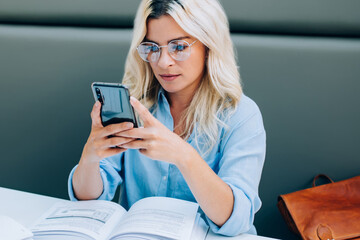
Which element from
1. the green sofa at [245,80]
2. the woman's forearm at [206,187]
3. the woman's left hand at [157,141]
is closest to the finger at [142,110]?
the woman's left hand at [157,141]

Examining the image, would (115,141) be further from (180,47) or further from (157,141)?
(180,47)

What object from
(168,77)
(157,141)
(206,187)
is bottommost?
(206,187)

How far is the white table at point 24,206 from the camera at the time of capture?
0.87 meters

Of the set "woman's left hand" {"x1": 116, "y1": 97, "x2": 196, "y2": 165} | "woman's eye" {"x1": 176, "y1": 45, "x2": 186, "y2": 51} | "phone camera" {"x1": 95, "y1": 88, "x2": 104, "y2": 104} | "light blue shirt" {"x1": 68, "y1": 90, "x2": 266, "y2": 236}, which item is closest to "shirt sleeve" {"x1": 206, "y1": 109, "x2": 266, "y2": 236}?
"light blue shirt" {"x1": 68, "y1": 90, "x2": 266, "y2": 236}

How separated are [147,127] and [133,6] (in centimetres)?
72

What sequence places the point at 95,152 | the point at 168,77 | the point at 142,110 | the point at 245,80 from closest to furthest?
the point at 142,110 < the point at 95,152 < the point at 168,77 < the point at 245,80

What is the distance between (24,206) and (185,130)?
1.67ft

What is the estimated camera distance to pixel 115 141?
2.62 ft

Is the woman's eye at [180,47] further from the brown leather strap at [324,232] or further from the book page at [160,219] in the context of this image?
the brown leather strap at [324,232]

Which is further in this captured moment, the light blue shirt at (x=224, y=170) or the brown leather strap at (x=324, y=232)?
the brown leather strap at (x=324, y=232)

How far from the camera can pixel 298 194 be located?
1.14 m

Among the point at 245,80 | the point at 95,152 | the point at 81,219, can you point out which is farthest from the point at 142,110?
the point at 245,80

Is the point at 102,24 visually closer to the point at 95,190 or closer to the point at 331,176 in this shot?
the point at 95,190

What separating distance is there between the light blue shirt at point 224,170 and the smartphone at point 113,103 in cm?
28
